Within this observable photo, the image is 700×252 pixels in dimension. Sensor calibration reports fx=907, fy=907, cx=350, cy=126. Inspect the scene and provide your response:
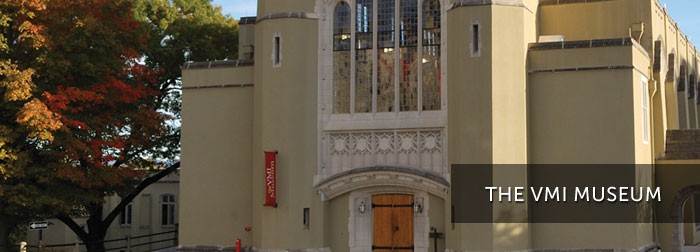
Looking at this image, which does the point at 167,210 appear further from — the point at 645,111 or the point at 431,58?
the point at 645,111

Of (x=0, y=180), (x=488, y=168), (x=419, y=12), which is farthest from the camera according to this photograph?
(x=0, y=180)

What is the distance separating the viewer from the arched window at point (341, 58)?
24000 millimetres

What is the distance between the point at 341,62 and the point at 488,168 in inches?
198

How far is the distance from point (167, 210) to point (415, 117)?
2107 cm

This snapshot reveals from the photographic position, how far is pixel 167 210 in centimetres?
4128

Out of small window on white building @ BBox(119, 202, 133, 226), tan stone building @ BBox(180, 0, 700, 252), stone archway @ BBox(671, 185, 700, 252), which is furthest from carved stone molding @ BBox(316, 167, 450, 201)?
small window on white building @ BBox(119, 202, 133, 226)

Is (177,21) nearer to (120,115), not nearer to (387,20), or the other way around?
(120,115)

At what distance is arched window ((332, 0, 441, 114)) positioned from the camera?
23.3 m

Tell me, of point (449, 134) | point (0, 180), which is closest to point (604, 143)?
point (449, 134)

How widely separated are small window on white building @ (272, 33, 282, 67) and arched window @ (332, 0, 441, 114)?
1440mm

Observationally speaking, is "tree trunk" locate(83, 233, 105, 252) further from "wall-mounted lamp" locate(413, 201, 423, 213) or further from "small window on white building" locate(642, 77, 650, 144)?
"small window on white building" locate(642, 77, 650, 144)

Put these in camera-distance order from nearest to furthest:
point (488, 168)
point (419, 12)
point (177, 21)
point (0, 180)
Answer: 1. point (488, 168)
2. point (419, 12)
3. point (0, 180)
4. point (177, 21)

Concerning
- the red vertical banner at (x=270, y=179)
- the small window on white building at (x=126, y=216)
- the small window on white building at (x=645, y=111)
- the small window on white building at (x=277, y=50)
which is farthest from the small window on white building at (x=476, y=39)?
the small window on white building at (x=126, y=216)

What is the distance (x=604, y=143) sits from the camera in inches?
866
